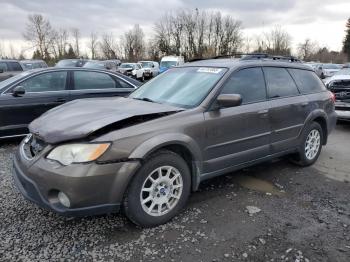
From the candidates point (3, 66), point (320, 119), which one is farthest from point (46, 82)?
point (3, 66)

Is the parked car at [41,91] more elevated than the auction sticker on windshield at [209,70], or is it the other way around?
the auction sticker on windshield at [209,70]

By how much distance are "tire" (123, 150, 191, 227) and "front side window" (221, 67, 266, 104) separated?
108 centimetres

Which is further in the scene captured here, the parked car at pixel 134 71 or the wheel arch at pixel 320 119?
the parked car at pixel 134 71

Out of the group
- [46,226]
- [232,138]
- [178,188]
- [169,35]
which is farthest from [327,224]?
[169,35]

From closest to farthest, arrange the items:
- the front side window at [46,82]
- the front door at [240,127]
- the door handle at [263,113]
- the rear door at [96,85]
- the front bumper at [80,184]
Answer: the front bumper at [80,184]
the front door at [240,127]
the door handle at [263,113]
the front side window at [46,82]
the rear door at [96,85]

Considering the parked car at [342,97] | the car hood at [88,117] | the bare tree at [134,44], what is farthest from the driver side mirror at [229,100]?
the bare tree at [134,44]

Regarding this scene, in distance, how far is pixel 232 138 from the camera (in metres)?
3.87

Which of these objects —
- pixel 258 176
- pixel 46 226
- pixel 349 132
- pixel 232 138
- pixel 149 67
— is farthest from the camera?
pixel 149 67

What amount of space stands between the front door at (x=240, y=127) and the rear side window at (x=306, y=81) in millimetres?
891

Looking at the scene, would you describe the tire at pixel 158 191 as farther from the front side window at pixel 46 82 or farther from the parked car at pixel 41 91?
the front side window at pixel 46 82

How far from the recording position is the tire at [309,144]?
16.4 feet

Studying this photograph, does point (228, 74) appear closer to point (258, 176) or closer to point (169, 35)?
point (258, 176)

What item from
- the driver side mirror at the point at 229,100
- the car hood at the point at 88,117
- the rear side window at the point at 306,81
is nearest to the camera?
the car hood at the point at 88,117

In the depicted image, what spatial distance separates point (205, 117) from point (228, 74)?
68 centimetres
